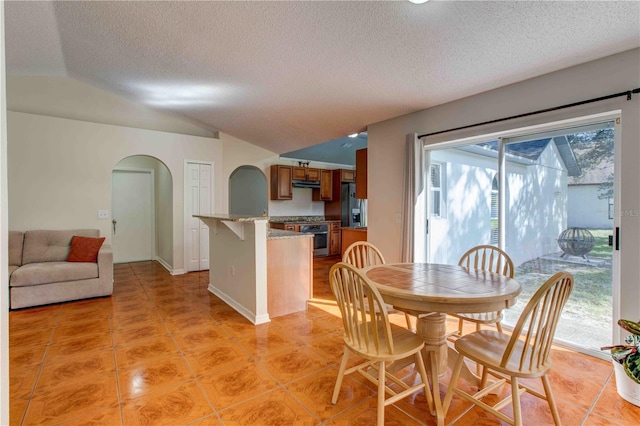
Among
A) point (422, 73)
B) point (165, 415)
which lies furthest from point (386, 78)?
point (165, 415)

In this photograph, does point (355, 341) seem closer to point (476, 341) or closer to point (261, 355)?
point (476, 341)

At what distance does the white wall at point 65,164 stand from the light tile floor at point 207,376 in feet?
5.25

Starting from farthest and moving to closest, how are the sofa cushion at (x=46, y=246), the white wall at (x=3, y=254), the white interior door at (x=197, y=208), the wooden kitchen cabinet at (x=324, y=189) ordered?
the wooden kitchen cabinet at (x=324, y=189) → the white interior door at (x=197, y=208) → the sofa cushion at (x=46, y=246) → the white wall at (x=3, y=254)

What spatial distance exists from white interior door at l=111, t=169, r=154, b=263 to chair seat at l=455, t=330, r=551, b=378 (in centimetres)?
682

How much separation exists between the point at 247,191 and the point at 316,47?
5.85 m

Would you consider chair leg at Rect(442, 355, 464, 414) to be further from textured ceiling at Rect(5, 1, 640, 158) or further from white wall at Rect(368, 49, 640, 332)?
textured ceiling at Rect(5, 1, 640, 158)

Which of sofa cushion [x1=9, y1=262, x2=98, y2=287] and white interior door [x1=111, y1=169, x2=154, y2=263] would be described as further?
white interior door [x1=111, y1=169, x2=154, y2=263]

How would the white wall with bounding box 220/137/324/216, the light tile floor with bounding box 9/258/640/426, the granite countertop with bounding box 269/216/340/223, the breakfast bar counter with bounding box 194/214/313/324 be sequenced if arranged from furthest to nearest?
the granite countertop with bounding box 269/216/340/223
the white wall with bounding box 220/137/324/216
the breakfast bar counter with bounding box 194/214/313/324
the light tile floor with bounding box 9/258/640/426

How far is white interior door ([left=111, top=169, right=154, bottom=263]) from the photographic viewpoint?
6285 millimetres

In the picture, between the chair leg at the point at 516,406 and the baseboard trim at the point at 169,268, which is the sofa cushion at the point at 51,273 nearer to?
the baseboard trim at the point at 169,268

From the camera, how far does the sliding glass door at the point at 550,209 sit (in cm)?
253

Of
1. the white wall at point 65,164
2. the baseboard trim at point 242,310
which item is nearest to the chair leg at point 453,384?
the baseboard trim at point 242,310

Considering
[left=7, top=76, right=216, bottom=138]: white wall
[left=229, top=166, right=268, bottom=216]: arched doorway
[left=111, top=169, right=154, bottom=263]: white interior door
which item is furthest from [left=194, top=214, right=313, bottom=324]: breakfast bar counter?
[left=229, top=166, right=268, bottom=216]: arched doorway

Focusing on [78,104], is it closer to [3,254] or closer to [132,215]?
[132,215]
